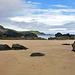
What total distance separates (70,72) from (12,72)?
8.93ft

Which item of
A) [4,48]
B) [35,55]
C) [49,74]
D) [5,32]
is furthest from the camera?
[5,32]

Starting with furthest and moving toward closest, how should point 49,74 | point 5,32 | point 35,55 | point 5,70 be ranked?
point 5,32 < point 35,55 < point 5,70 < point 49,74

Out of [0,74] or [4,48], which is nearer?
[0,74]

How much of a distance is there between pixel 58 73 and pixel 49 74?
1.47 feet

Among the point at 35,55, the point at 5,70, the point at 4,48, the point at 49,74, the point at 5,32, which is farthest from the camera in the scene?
the point at 5,32

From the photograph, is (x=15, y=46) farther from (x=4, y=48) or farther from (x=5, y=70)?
(x=5, y=70)

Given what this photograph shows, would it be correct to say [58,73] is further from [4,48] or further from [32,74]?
[4,48]

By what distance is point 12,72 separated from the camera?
699 cm

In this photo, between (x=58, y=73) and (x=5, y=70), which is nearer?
(x=58, y=73)

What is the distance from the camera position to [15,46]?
15.9 meters

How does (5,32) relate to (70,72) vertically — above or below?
above

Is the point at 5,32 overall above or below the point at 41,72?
above

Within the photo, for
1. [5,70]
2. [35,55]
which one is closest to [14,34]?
[35,55]

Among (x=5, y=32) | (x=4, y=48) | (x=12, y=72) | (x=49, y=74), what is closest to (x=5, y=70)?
(x=12, y=72)
